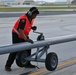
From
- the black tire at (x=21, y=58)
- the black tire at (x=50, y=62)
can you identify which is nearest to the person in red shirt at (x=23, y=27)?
the black tire at (x=21, y=58)

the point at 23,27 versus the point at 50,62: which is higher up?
the point at 23,27

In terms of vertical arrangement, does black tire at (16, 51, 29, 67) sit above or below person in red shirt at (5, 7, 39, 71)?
below

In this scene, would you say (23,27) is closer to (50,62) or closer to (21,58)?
(21,58)

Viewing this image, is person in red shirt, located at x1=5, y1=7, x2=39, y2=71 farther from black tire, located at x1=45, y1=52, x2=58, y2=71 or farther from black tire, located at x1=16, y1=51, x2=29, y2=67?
black tire, located at x1=45, y1=52, x2=58, y2=71

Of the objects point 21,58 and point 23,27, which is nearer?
point 23,27

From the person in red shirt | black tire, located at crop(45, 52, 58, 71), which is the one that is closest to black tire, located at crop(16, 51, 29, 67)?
the person in red shirt

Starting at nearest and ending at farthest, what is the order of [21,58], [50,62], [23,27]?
[23,27] → [50,62] → [21,58]

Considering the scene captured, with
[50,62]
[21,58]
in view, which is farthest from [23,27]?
[50,62]

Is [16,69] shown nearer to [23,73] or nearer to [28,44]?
[23,73]

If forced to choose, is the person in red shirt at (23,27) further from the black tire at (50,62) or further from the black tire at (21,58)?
the black tire at (50,62)

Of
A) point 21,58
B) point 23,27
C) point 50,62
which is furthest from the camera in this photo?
point 21,58

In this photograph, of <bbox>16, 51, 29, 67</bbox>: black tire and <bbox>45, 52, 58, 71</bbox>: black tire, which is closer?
<bbox>45, 52, 58, 71</bbox>: black tire

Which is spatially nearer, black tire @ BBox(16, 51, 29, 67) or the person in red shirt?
the person in red shirt

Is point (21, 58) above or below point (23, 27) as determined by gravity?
below
